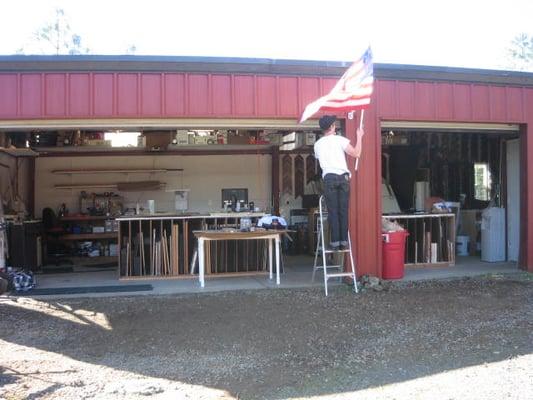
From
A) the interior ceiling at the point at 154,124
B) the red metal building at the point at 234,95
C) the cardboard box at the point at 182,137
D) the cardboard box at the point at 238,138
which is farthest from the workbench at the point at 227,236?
the cardboard box at the point at 238,138

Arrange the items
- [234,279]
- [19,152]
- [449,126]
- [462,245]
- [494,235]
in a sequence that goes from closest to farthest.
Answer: [234,279], [449,126], [494,235], [19,152], [462,245]

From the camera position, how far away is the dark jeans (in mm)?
7617

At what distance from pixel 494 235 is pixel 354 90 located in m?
5.11

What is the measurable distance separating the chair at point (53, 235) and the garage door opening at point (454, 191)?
7.48 meters

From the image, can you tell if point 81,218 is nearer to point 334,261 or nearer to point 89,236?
point 89,236

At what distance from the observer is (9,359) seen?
5.31m

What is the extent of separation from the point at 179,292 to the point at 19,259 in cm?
382

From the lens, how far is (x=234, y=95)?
8.28 meters

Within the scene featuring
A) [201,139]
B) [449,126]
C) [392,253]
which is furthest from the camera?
[201,139]

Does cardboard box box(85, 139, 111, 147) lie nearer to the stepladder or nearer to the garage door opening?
the stepladder

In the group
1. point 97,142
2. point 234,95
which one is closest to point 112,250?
point 97,142

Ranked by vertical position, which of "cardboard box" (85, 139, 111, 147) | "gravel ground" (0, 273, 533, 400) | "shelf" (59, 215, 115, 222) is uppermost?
"cardboard box" (85, 139, 111, 147)

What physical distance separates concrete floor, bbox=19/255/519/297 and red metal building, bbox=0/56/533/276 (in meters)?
1.15

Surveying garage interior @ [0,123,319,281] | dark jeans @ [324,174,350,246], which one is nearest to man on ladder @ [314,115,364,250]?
dark jeans @ [324,174,350,246]
